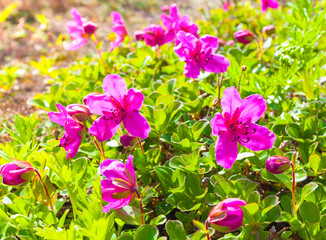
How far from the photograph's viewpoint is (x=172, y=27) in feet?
7.77

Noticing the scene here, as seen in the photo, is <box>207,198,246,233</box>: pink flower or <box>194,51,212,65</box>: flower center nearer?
<box>207,198,246,233</box>: pink flower

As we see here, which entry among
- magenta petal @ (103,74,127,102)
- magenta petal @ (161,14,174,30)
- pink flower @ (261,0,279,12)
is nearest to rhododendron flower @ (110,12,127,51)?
magenta petal @ (161,14,174,30)

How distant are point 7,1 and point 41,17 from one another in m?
2.03

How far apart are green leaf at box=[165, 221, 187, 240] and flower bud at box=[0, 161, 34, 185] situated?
0.62m

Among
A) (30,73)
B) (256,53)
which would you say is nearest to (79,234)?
(256,53)

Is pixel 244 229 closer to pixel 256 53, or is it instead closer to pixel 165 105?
pixel 165 105

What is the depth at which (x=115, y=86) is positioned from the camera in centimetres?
154

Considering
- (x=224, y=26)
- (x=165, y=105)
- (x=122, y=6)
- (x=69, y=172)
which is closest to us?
(x=69, y=172)

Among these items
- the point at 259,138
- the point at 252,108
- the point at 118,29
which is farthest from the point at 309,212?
the point at 118,29

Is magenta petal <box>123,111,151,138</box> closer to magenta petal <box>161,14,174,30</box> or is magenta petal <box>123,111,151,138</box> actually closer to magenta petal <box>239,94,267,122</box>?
magenta petal <box>239,94,267,122</box>

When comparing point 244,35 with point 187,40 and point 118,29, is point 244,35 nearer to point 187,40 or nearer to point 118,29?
point 187,40

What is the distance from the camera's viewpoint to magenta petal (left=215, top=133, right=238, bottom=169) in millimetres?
1440

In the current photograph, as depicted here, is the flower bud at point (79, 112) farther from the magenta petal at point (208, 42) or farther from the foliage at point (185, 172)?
the magenta petal at point (208, 42)

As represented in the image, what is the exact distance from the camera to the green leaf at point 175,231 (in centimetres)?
134
